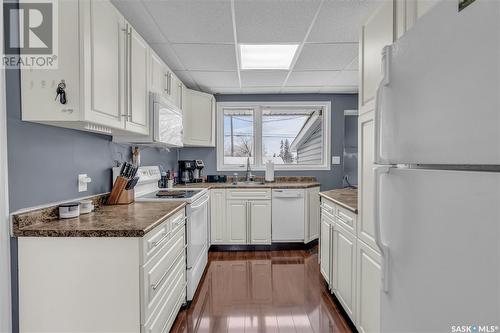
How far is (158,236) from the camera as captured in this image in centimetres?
154

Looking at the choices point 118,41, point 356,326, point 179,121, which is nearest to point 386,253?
point 356,326

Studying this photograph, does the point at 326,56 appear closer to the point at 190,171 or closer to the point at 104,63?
the point at 104,63

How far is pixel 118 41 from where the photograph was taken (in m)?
1.68

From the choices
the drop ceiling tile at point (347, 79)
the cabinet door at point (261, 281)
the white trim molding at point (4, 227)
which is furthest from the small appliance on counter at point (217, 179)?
the white trim molding at point (4, 227)

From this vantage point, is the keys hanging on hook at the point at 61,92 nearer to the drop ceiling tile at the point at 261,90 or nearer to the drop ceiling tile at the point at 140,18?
the drop ceiling tile at the point at 140,18

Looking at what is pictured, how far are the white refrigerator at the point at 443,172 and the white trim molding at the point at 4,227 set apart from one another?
66.0 inches

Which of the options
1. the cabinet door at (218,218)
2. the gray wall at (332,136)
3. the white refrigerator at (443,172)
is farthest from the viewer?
the gray wall at (332,136)

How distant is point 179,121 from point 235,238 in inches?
67.2

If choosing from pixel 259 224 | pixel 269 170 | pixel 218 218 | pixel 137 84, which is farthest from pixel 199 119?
pixel 137 84

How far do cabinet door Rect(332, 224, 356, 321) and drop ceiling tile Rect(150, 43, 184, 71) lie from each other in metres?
2.23

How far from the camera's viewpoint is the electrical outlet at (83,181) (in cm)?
178

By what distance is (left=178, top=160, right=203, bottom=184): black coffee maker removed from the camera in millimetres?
3828

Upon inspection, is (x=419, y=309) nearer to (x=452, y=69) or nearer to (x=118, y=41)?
(x=452, y=69)

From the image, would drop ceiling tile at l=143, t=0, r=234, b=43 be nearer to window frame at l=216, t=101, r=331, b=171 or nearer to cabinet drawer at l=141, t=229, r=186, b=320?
cabinet drawer at l=141, t=229, r=186, b=320
